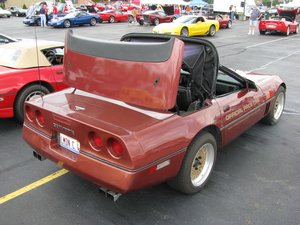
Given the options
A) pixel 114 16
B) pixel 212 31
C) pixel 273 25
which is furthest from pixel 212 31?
pixel 114 16

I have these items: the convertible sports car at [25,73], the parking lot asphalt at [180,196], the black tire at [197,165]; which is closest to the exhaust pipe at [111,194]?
the parking lot asphalt at [180,196]

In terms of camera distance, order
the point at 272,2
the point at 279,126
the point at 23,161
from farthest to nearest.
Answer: the point at 272,2
the point at 279,126
the point at 23,161

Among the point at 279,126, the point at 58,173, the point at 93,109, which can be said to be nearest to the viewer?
the point at 93,109

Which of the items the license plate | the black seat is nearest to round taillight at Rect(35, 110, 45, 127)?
the license plate

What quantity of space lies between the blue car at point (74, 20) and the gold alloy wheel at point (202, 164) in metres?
22.8

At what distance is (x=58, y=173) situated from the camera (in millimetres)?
3768

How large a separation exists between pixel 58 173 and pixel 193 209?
5.29 feet

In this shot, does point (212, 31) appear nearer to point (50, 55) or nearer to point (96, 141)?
point (50, 55)

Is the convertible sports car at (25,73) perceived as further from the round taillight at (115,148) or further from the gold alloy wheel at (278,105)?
the gold alloy wheel at (278,105)

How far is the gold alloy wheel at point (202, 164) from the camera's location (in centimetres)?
338

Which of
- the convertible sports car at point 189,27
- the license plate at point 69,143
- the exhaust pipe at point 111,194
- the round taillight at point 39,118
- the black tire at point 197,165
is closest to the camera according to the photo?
the exhaust pipe at point 111,194

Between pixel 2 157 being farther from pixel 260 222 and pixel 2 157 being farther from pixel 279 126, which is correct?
pixel 279 126

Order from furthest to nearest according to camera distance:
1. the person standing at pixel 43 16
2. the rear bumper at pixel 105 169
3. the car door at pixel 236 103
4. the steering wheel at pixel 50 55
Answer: the person standing at pixel 43 16
the steering wheel at pixel 50 55
the car door at pixel 236 103
the rear bumper at pixel 105 169

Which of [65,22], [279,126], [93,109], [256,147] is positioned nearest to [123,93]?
[93,109]
